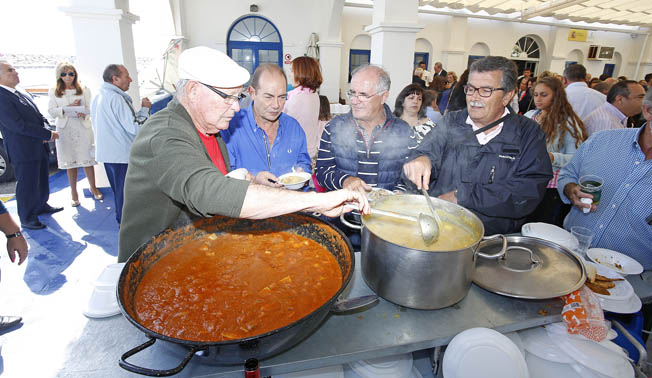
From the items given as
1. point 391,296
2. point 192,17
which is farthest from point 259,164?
point 192,17

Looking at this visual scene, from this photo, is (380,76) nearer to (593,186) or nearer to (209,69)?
(209,69)

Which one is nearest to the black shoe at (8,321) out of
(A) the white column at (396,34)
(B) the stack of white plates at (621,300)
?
(B) the stack of white plates at (621,300)

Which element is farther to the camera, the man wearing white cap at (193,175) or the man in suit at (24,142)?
the man in suit at (24,142)

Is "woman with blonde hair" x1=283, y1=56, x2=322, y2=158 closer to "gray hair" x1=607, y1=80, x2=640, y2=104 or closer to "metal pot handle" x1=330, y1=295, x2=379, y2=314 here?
"metal pot handle" x1=330, y1=295, x2=379, y2=314

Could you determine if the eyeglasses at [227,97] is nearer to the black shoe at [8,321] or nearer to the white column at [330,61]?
the black shoe at [8,321]

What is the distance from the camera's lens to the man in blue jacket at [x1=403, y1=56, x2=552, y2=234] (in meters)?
1.96

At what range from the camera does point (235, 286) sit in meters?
1.35

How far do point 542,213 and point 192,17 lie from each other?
1254 centimetres

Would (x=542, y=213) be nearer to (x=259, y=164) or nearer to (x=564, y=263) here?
(x=564, y=263)

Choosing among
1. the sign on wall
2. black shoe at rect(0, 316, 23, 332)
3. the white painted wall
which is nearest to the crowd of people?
black shoe at rect(0, 316, 23, 332)

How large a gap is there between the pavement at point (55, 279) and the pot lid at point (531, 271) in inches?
63.0

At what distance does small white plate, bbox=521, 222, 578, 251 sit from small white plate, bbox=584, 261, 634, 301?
198 millimetres

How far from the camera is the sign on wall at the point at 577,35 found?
52.6 feet

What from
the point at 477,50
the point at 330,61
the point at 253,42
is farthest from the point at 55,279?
the point at 477,50
